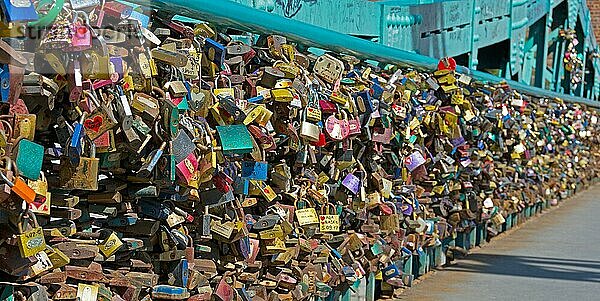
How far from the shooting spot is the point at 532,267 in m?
7.24

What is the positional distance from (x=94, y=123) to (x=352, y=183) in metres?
2.39

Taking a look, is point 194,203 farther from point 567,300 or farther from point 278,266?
point 567,300

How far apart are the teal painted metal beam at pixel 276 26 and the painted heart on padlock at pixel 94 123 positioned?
1.30ft

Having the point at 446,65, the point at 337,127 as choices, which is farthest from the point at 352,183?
the point at 446,65

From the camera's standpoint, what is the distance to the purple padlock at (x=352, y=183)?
489 cm

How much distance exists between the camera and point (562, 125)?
1294cm

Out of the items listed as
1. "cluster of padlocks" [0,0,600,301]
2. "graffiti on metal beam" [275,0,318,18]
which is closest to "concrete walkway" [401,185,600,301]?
"cluster of padlocks" [0,0,600,301]

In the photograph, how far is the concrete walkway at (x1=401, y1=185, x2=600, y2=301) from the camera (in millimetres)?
6137

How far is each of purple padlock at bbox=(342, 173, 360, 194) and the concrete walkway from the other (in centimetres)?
118

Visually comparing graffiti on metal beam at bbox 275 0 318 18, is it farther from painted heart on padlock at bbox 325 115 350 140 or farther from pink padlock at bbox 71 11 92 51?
pink padlock at bbox 71 11 92 51

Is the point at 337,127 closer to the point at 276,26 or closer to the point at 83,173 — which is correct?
the point at 276,26

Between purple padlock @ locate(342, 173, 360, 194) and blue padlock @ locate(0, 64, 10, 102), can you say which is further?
purple padlock @ locate(342, 173, 360, 194)

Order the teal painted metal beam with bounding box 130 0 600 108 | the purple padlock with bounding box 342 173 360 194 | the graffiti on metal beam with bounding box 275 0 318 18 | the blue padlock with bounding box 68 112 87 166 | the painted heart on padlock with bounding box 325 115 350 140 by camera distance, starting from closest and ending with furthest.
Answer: the blue padlock with bounding box 68 112 87 166, the teal painted metal beam with bounding box 130 0 600 108, the painted heart on padlock with bounding box 325 115 350 140, the purple padlock with bounding box 342 173 360 194, the graffiti on metal beam with bounding box 275 0 318 18

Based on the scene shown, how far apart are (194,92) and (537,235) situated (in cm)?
676
